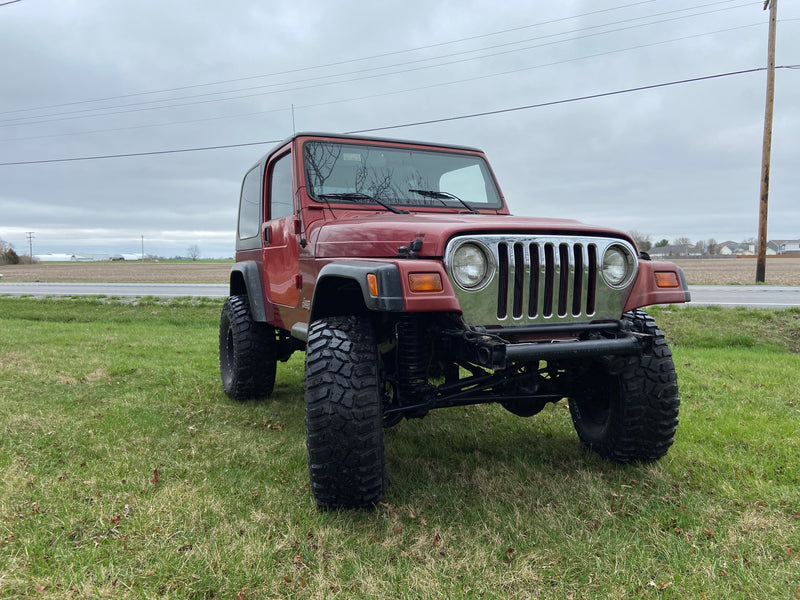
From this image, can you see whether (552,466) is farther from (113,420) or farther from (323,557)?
(113,420)

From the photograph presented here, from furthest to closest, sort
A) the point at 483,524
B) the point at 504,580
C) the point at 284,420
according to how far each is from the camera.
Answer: the point at 284,420 → the point at 483,524 → the point at 504,580

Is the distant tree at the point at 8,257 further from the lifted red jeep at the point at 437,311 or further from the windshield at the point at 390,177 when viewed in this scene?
the windshield at the point at 390,177

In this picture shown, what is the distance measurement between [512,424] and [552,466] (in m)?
0.98

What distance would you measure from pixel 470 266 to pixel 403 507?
52.4 inches

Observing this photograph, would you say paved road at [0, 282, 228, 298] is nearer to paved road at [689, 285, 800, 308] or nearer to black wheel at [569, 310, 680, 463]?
paved road at [689, 285, 800, 308]

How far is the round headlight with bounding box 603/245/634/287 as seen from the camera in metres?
3.00

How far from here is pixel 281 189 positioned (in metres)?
4.26

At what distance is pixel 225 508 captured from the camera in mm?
2973

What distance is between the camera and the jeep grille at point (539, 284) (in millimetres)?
2715

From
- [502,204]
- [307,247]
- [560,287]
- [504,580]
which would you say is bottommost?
[504,580]

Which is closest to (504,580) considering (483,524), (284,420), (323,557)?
(483,524)

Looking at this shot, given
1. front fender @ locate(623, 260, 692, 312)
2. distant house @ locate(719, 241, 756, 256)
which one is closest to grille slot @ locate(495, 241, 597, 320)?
front fender @ locate(623, 260, 692, 312)

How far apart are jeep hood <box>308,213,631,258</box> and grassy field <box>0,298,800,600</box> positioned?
1360 millimetres

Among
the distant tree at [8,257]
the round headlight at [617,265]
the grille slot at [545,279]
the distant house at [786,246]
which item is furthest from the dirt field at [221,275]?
the distant house at [786,246]
